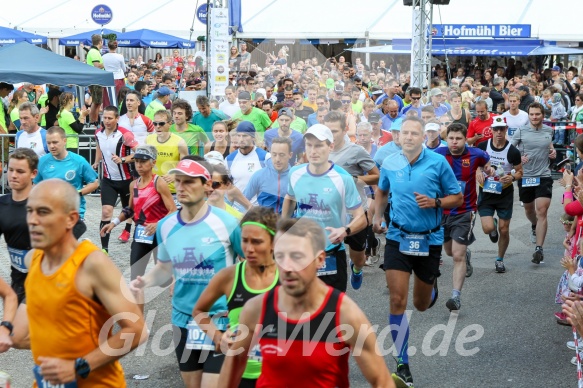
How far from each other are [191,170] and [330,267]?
2.06 m

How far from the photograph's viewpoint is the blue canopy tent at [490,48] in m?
28.3

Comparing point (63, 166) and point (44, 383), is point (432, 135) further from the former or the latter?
point (44, 383)

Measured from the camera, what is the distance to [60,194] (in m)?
4.38

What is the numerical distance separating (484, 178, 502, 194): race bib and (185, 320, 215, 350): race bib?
6.36m

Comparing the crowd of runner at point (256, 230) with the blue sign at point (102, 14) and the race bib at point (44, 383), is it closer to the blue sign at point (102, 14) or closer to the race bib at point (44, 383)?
the race bib at point (44, 383)

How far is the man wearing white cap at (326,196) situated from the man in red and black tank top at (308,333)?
315 cm

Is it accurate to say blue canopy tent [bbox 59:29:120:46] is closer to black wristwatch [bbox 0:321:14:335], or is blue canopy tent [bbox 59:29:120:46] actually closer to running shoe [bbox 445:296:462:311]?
running shoe [bbox 445:296:462:311]

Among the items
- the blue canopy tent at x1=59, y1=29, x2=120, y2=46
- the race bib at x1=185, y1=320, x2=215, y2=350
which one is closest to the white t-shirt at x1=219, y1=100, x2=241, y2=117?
the race bib at x1=185, y1=320, x2=215, y2=350

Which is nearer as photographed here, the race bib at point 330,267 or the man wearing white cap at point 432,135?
the race bib at point 330,267

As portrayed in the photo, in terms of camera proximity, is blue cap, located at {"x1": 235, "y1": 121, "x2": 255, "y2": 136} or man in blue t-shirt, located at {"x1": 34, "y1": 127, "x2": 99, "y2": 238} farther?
blue cap, located at {"x1": 235, "y1": 121, "x2": 255, "y2": 136}

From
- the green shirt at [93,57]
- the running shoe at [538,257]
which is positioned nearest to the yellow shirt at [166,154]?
the running shoe at [538,257]

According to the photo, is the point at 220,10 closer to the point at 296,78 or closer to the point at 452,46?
the point at 296,78

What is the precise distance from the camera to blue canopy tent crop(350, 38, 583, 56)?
92.9 feet

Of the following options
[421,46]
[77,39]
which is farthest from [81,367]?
[77,39]
